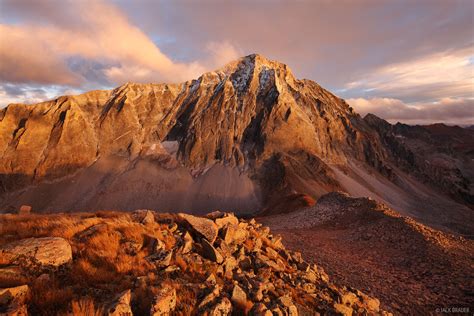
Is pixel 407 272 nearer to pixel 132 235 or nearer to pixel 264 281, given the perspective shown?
pixel 264 281

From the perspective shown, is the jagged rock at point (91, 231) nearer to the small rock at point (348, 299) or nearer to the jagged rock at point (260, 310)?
the jagged rock at point (260, 310)

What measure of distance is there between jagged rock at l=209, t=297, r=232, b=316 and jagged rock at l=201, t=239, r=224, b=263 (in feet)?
7.91

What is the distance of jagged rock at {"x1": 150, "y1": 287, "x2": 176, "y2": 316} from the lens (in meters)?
4.70

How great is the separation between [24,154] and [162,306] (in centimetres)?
10165

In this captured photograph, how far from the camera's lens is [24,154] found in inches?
3354

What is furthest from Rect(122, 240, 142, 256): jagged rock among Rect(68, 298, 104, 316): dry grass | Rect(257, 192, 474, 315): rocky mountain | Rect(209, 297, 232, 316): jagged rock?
Rect(257, 192, 474, 315): rocky mountain

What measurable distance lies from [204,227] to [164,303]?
16.5 ft

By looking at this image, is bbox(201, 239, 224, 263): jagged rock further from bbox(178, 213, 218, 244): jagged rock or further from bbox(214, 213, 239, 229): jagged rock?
bbox(214, 213, 239, 229): jagged rock

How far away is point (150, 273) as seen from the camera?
6.21 meters

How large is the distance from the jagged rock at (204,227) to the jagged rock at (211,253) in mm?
632

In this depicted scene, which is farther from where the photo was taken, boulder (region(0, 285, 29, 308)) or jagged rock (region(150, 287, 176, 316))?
jagged rock (region(150, 287, 176, 316))

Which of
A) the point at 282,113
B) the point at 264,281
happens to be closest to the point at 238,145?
the point at 282,113

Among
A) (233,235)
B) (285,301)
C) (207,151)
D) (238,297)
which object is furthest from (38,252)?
(207,151)

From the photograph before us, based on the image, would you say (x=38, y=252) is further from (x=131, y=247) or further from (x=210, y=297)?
(x=210, y=297)
